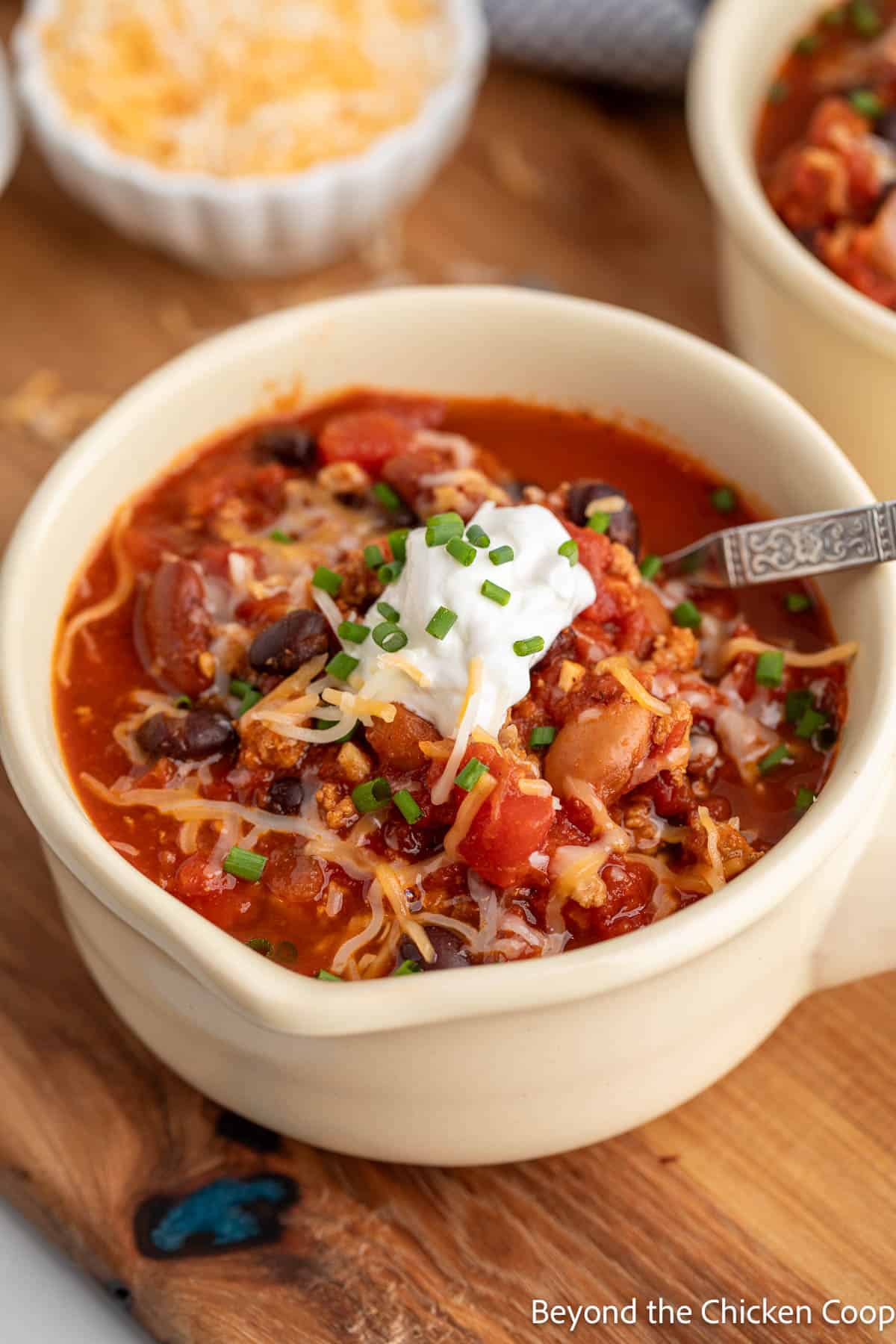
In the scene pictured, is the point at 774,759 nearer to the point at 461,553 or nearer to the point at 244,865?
the point at 461,553

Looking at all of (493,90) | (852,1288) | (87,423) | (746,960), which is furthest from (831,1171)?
(493,90)

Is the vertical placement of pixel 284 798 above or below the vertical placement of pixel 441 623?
below

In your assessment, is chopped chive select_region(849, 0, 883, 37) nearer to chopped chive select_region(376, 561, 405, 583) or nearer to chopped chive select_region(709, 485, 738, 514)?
chopped chive select_region(709, 485, 738, 514)

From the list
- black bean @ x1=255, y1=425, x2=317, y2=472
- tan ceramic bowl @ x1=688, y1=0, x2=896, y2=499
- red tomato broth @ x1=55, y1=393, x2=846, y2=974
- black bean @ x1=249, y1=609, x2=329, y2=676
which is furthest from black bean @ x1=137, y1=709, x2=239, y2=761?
tan ceramic bowl @ x1=688, y1=0, x2=896, y2=499

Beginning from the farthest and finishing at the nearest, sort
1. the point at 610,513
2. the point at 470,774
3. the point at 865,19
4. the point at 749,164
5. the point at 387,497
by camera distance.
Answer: the point at 865,19 → the point at 749,164 → the point at 387,497 → the point at 610,513 → the point at 470,774

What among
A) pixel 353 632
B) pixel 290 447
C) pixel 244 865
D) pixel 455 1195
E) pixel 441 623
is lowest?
pixel 455 1195

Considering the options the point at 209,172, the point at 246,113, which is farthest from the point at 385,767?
the point at 246,113

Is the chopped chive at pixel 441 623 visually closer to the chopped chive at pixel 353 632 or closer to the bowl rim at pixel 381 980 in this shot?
the chopped chive at pixel 353 632
